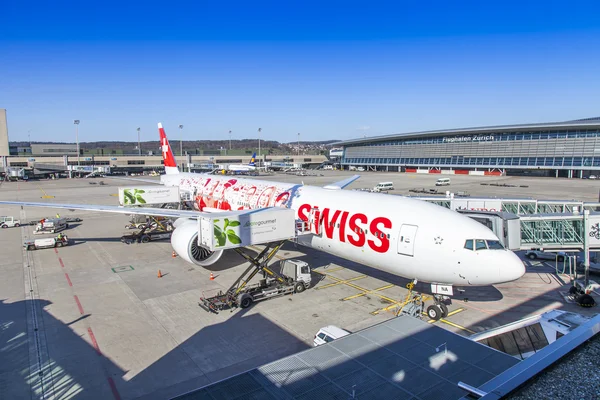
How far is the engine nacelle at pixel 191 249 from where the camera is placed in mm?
20891

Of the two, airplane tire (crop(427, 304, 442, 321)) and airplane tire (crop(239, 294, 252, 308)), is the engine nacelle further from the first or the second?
airplane tire (crop(427, 304, 442, 321))

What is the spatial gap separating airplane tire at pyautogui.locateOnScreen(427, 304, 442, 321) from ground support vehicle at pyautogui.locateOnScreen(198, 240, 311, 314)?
20.2 ft

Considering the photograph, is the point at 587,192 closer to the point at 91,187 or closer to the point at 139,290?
→ the point at 139,290

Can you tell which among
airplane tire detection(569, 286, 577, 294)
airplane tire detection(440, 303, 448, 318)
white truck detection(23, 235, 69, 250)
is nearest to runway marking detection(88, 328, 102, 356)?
airplane tire detection(440, 303, 448, 318)

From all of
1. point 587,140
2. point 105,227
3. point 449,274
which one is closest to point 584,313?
point 449,274

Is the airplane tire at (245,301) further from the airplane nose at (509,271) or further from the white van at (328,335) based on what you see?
the airplane nose at (509,271)

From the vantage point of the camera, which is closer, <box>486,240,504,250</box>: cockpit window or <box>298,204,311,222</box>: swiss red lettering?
<box>486,240,504,250</box>: cockpit window

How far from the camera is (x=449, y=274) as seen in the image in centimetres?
1526

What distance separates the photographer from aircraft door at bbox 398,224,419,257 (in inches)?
627

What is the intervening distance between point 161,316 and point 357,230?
928 cm

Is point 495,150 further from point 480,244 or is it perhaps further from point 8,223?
point 8,223

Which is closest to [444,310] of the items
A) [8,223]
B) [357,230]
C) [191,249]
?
[357,230]

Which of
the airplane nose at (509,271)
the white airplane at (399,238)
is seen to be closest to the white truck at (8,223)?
the white airplane at (399,238)

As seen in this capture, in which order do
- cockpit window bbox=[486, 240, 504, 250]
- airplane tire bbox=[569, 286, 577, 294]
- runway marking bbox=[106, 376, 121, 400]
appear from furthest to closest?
airplane tire bbox=[569, 286, 577, 294]
cockpit window bbox=[486, 240, 504, 250]
runway marking bbox=[106, 376, 121, 400]
